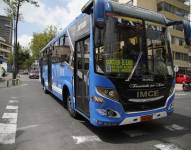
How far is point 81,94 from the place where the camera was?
743 cm

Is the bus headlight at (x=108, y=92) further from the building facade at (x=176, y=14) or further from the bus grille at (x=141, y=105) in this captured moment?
the building facade at (x=176, y=14)

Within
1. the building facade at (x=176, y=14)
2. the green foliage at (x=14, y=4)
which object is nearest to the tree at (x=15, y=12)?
the green foliage at (x=14, y=4)

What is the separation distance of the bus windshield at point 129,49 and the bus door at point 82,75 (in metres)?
0.91

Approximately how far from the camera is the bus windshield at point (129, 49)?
19.7ft

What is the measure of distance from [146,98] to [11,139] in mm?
3492

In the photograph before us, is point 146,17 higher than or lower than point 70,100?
higher

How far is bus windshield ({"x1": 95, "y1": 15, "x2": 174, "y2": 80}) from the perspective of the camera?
19.7ft

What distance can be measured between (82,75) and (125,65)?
1666mm

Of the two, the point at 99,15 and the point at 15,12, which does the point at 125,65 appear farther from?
the point at 15,12

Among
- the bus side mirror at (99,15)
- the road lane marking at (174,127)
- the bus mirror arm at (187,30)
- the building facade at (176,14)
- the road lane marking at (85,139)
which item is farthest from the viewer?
the building facade at (176,14)

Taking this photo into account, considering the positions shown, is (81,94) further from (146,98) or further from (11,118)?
(11,118)

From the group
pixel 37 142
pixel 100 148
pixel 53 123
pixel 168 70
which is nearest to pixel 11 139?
pixel 37 142

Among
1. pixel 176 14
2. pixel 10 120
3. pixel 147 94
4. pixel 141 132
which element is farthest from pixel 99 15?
pixel 176 14

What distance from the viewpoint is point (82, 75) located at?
7320 mm
